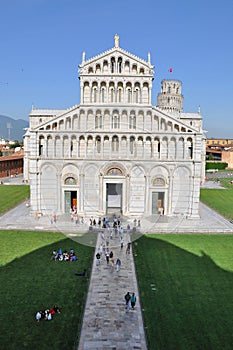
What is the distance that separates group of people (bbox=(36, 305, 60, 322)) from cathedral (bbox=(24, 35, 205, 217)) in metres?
21.3

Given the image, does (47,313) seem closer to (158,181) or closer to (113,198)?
(113,198)

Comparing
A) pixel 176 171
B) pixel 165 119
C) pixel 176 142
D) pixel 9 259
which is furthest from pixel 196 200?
pixel 9 259

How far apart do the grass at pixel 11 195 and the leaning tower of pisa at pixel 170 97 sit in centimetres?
5091

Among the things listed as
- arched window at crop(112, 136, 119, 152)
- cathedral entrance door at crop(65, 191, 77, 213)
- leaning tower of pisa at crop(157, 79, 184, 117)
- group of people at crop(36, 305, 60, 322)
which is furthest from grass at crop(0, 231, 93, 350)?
leaning tower of pisa at crop(157, 79, 184, 117)

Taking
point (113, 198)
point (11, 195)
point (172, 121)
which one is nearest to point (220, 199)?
point (172, 121)

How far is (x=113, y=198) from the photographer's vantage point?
39.2 m

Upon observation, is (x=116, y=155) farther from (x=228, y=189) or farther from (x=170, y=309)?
(x=228, y=189)

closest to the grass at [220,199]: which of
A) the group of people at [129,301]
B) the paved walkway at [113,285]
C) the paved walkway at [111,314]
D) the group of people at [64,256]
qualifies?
the paved walkway at [113,285]

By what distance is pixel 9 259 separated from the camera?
25.1 metres

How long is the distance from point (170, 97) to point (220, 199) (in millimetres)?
50408

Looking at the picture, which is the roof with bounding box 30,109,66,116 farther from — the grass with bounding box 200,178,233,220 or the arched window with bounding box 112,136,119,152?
the grass with bounding box 200,178,233,220

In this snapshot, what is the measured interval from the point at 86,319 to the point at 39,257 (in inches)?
400

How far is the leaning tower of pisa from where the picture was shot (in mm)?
97125

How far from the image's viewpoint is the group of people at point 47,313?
16.4 meters
